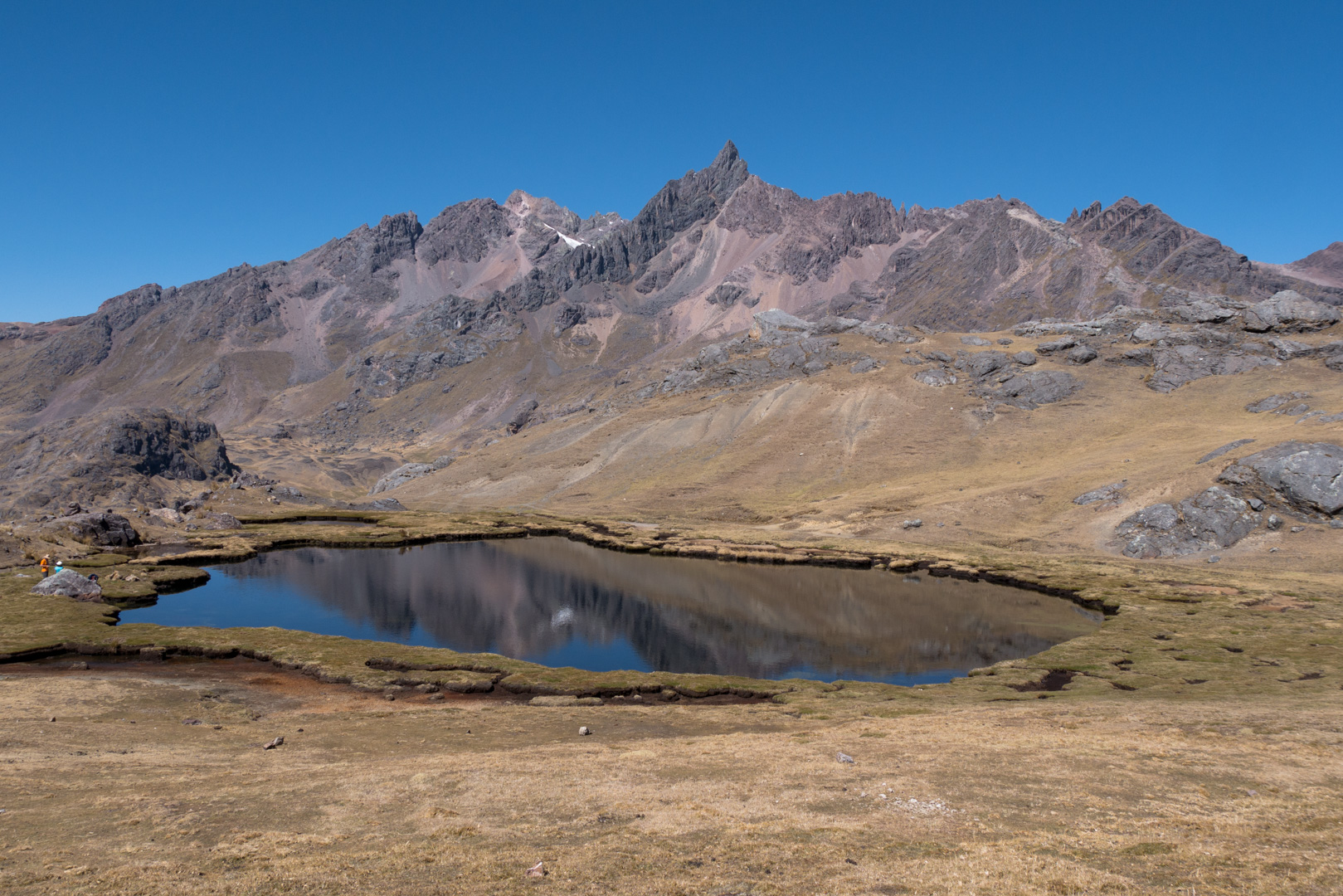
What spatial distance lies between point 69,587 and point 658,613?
62.5 meters

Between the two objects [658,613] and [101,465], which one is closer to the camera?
[658,613]

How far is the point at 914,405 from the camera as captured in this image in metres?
200

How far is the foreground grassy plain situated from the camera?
1914 centimetres

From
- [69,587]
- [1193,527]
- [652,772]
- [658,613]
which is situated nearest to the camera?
[652,772]

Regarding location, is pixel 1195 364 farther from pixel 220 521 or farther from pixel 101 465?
pixel 101 465

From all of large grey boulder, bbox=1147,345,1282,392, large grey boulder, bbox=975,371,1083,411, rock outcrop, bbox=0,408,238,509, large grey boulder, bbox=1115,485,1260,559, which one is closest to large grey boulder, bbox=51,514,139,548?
rock outcrop, bbox=0,408,238,509

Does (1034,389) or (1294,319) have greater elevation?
(1294,319)

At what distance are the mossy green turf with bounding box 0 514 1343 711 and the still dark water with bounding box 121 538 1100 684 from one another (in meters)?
4.48

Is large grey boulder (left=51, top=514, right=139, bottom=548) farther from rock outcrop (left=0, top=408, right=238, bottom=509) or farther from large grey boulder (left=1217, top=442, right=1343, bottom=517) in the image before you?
large grey boulder (left=1217, top=442, right=1343, bottom=517)

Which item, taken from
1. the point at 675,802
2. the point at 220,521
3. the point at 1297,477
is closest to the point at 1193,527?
the point at 1297,477

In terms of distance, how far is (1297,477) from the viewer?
10325 centimetres

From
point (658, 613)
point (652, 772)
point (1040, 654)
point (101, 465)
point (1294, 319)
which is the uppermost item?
point (1294, 319)

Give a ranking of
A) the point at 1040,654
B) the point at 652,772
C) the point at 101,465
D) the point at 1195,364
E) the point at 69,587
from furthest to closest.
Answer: the point at 1195,364 → the point at 101,465 → the point at 69,587 → the point at 1040,654 → the point at 652,772

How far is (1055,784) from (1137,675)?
1364 inches
